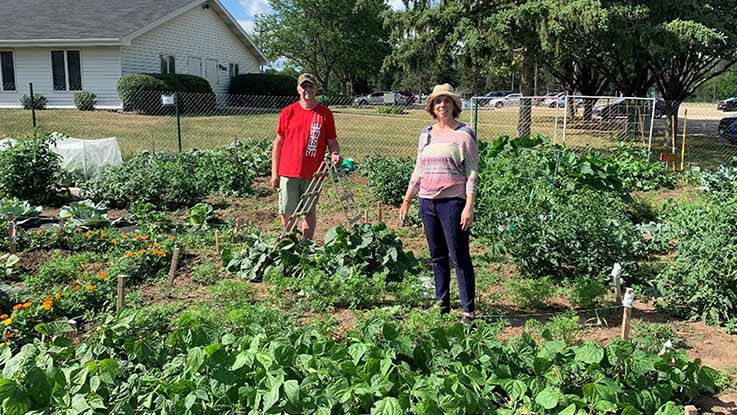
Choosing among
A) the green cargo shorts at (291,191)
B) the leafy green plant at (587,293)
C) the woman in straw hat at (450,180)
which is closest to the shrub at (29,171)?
the green cargo shorts at (291,191)

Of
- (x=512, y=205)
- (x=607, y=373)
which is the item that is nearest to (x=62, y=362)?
(x=607, y=373)

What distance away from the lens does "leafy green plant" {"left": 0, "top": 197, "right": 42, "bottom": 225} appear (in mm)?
6898

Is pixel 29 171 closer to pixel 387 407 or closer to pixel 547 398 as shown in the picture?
pixel 387 407

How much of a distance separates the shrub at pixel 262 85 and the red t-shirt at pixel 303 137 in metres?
22.7

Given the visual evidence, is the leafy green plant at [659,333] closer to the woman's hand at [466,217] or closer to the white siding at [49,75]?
the woman's hand at [466,217]

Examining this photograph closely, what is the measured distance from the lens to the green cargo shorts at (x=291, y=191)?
5411 mm

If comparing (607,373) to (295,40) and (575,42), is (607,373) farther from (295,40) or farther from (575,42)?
(295,40)

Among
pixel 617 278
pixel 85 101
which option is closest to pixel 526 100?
pixel 617 278

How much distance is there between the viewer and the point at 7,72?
22766 millimetres

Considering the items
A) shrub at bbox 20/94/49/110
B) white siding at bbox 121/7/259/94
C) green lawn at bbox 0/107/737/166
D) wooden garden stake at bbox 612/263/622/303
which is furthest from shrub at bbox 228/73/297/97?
wooden garden stake at bbox 612/263/622/303

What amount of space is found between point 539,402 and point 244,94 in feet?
87.5

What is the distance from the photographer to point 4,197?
8.06 metres

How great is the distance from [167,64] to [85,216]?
18.8 m

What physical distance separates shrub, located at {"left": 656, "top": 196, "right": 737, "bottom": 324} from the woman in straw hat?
1.53 meters
